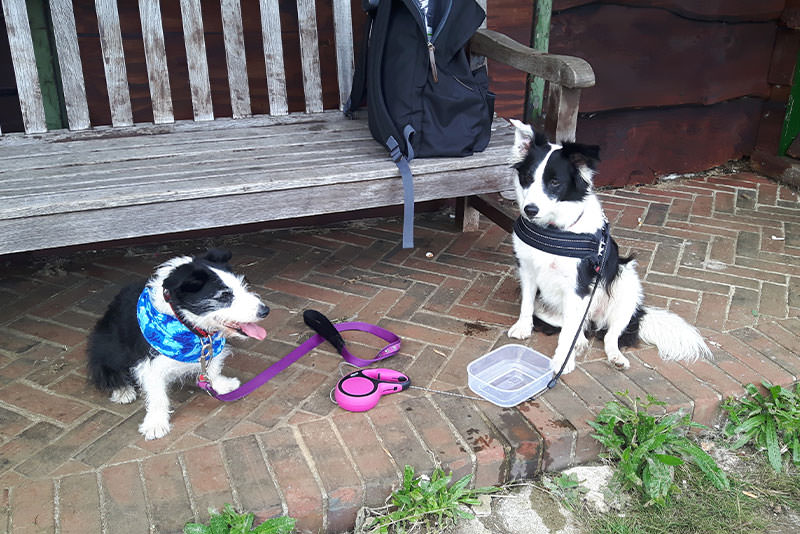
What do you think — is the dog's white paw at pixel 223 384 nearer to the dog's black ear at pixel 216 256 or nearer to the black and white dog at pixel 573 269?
the dog's black ear at pixel 216 256

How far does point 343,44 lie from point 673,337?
237 centimetres

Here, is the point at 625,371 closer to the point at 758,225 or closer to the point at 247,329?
the point at 247,329

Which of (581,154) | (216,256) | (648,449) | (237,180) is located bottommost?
(648,449)

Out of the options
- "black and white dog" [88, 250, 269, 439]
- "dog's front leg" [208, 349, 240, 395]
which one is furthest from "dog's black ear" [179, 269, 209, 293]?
"dog's front leg" [208, 349, 240, 395]

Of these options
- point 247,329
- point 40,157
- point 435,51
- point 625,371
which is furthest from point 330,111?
point 625,371

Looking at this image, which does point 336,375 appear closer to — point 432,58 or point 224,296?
point 224,296

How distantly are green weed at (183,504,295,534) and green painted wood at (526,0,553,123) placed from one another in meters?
3.45

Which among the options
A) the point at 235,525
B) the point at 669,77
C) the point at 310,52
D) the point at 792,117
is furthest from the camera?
the point at 792,117

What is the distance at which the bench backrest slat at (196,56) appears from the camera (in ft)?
11.5

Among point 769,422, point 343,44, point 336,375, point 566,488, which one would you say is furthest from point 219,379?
point 769,422

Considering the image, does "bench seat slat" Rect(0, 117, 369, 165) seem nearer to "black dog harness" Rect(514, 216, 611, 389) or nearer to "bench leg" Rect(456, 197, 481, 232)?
"bench leg" Rect(456, 197, 481, 232)

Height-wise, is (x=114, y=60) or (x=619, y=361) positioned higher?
(x=114, y=60)

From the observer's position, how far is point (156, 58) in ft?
11.5

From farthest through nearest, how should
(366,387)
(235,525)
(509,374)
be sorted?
(509,374)
(366,387)
(235,525)
